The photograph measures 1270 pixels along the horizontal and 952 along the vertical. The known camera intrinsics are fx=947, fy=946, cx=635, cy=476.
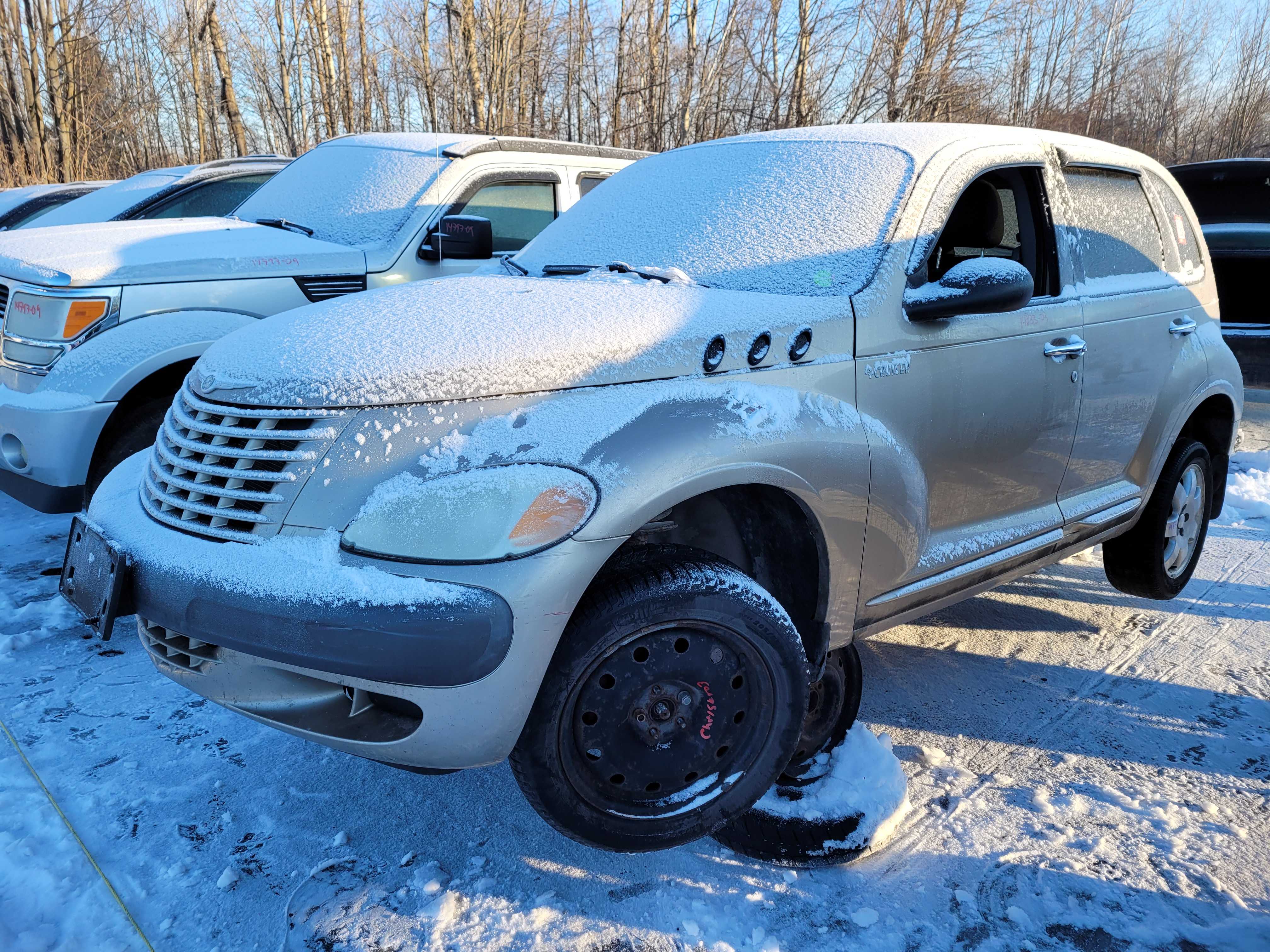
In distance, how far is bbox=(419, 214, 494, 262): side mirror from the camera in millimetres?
3801

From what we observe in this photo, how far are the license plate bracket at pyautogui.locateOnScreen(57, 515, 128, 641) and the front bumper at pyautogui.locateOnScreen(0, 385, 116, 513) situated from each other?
1294 millimetres

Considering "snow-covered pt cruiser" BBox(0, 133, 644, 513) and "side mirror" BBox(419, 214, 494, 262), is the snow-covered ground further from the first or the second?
"side mirror" BBox(419, 214, 494, 262)

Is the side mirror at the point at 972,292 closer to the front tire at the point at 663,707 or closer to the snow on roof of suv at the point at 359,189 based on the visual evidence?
the front tire at the point at 663,707

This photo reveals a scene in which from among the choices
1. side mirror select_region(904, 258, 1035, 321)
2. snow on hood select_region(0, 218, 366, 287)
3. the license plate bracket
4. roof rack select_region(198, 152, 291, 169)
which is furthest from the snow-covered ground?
roof rack select_region(198, 152, 291, 169)

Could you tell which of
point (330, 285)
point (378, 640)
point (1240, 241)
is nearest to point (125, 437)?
point (330, 285)

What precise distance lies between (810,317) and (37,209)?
9947 mm

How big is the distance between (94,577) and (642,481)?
131 cm

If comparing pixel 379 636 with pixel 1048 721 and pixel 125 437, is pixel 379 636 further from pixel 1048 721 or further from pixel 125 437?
pixel 125 437

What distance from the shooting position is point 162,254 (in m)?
4.08

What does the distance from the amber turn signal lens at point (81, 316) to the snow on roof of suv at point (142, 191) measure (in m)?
4.00

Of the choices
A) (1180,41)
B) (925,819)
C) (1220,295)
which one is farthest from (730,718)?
(1180,41)

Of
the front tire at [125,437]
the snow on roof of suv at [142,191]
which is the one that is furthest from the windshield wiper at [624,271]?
the snow on roof of suv at [142,191]

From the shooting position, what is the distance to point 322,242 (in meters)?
4.79

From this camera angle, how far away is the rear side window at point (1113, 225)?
329cm
